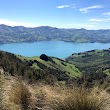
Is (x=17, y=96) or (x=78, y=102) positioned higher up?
(x=78, y=102)

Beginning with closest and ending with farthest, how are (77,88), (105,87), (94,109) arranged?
(94,109), (77,88), (105,87)

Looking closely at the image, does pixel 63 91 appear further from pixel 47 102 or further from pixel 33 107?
pixel 33 107

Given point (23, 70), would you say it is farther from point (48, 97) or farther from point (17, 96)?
point (48, 97)

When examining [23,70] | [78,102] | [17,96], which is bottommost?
[23,70]

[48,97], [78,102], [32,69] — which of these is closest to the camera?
[78,102]

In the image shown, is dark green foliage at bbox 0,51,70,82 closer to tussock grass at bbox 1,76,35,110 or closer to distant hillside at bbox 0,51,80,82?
distant hillside at bbox 0,51,80,82

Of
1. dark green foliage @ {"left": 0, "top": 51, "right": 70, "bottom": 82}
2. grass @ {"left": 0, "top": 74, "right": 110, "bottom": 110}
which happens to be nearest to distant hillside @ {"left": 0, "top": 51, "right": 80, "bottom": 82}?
dark green foliage @ {"left": 0, "top": 51, "right": 70, "bottom": 82}

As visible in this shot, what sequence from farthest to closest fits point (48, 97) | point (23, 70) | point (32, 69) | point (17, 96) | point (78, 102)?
point (32, 69) < point (23, 70) < point (17, 96) < point (48, 97) < point (78, 102)

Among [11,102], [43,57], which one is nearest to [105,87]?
[11,102]

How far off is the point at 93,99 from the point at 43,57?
130m

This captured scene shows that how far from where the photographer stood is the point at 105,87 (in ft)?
15.4

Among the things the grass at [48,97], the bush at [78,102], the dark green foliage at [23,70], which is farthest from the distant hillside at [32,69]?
the bush at [78,102]

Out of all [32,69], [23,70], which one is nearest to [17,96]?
[23,70]

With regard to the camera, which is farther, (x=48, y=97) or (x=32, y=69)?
(x=32, y=69)
